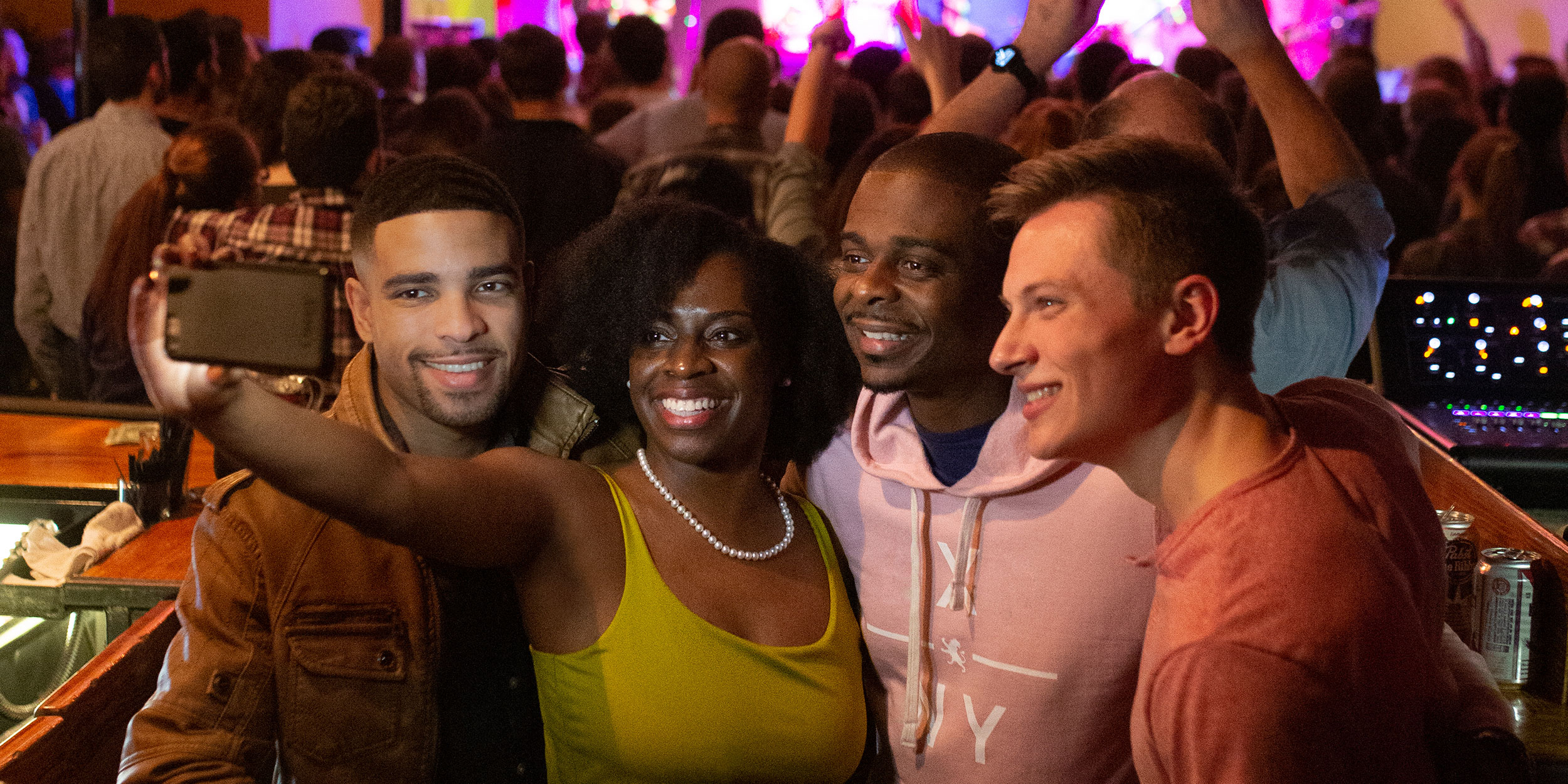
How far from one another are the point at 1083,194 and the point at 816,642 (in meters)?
0.72

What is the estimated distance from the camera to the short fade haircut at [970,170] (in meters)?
1.71

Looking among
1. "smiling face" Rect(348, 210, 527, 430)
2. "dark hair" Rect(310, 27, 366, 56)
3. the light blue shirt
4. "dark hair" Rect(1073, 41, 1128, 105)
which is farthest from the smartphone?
"dark hair" Rect(310, 27, 366, 56)

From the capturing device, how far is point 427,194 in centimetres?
165

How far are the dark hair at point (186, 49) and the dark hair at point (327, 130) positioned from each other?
1.85m

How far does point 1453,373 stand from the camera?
105 inches

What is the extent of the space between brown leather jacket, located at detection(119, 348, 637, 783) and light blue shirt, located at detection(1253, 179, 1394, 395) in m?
1.39

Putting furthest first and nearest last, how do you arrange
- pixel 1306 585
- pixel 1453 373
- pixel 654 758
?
1. pixel 1453 373
2. pixel 654 758
3. pixel 1306 585

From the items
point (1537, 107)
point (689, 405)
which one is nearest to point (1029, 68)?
point (689, 405)

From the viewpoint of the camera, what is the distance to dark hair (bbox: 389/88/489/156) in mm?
3959

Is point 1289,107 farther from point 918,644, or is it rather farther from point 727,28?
point 727,28

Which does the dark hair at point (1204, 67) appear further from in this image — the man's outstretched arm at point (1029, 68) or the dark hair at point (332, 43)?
the dark hair at point (332, 43)

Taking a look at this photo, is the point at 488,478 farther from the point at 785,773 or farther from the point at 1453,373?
the point at 1453,373

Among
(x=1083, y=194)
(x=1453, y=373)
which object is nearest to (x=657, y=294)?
(x=1083, y=194)

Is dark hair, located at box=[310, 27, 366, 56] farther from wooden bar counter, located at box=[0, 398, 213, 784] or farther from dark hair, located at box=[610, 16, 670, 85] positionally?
wooden bar counter, located at box=[0, 398, 213, 784]
